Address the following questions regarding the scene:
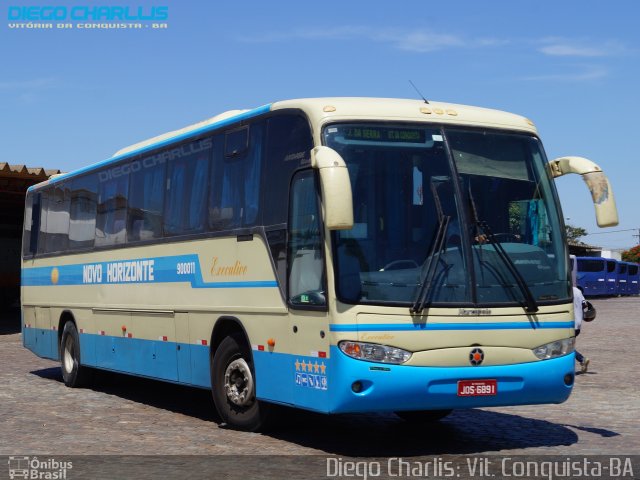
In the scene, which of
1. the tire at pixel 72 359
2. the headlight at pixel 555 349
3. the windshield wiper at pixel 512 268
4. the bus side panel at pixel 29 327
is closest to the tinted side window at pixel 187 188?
the windshield wiper at pixel 512 268

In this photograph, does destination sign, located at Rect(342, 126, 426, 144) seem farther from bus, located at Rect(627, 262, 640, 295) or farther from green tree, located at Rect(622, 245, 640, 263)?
green tree, located at Rect(622, 245, 640, 263)

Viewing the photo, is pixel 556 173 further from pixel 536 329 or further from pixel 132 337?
pixel 132 337

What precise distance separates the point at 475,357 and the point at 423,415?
8.24ft

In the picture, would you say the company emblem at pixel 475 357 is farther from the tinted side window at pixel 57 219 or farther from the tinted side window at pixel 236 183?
the tinted side window at pixel 57 219

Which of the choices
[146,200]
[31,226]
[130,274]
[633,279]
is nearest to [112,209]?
[130,274]

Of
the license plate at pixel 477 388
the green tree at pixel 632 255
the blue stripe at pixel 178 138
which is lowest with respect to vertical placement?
the license plate at pixel 477 388

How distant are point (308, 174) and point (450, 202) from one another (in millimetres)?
1307

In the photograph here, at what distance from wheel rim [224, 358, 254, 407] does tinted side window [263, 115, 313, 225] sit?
158 centimetres

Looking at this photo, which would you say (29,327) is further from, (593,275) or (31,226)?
(593,275)

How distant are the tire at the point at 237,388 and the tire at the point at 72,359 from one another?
18.6 ft

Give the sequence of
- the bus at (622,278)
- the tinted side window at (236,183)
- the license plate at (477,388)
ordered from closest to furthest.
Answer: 1. the license plate at (477,388)
2. the tinted side window at (236,183)
3. the bus at (622,278)

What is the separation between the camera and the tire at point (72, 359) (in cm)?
1698

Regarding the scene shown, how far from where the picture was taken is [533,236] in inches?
397

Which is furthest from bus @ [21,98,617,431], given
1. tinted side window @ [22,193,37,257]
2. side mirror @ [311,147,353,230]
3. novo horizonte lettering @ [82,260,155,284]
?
tinted side window @ [22,193,37,257]
